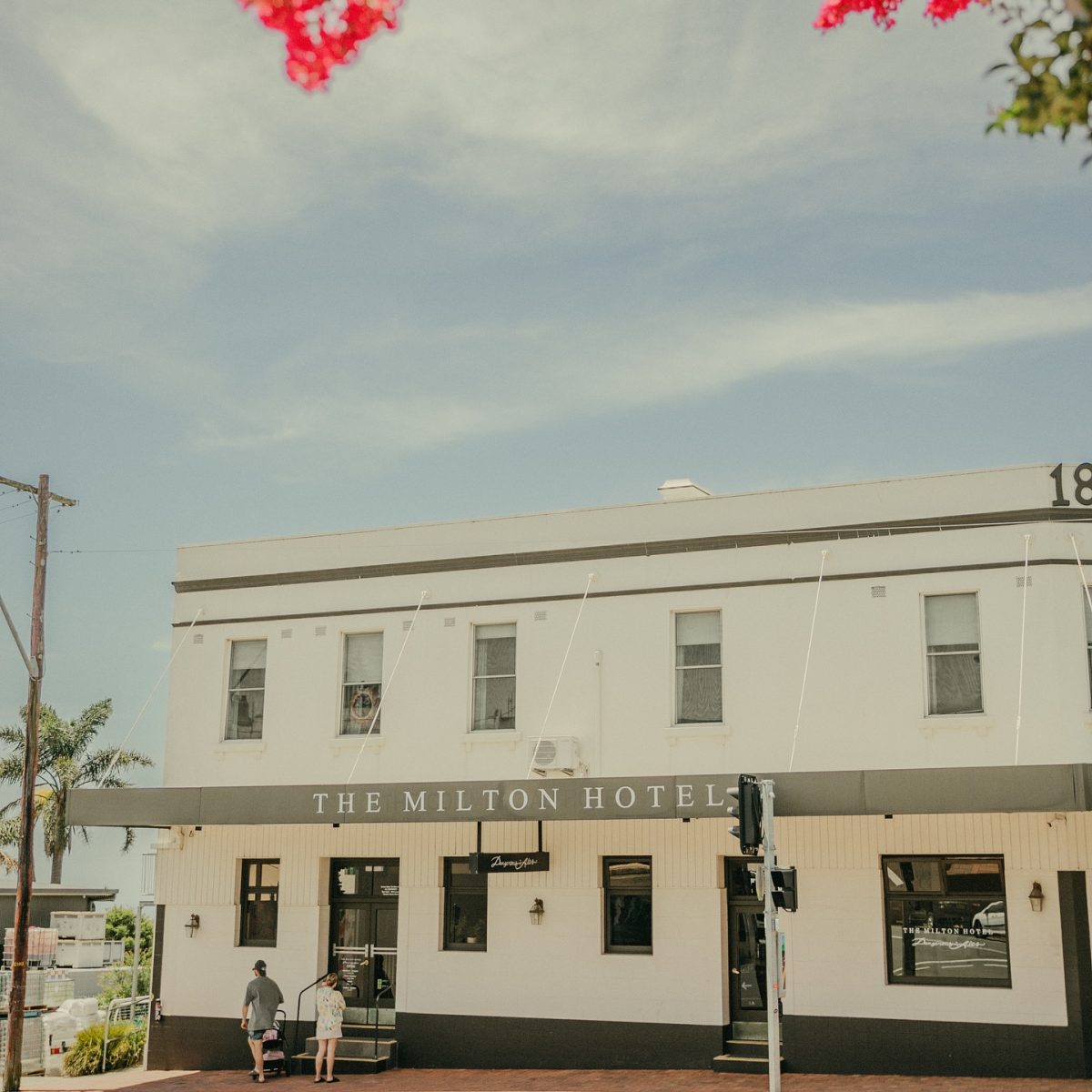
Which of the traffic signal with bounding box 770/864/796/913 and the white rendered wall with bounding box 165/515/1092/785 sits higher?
the white rendered wall with bounding box 165/515/1092/785

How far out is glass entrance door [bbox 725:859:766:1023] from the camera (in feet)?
64.3

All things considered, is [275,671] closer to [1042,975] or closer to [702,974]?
[702,974]

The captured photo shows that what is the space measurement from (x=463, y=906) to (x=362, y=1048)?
96.9 inches

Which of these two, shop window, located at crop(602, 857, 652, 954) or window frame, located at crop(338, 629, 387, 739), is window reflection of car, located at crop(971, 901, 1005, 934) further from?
window frame, located at crop(338, 629, 387, 739)

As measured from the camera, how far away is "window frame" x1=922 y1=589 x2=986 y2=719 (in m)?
18.9

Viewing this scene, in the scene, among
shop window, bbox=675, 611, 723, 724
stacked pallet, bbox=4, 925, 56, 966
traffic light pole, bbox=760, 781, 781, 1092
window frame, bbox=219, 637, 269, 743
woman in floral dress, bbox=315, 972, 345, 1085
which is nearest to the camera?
traffic light pole, bbox=760, 781, 781, 1092

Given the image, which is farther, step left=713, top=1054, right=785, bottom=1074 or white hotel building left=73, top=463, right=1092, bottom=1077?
step left=713, top=1054, right=785, bottom=1074

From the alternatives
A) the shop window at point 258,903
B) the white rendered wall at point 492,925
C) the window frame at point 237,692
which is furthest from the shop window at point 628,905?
the window frame at point 237,692

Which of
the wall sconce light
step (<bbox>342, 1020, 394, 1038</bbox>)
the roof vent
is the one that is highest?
the roof vent

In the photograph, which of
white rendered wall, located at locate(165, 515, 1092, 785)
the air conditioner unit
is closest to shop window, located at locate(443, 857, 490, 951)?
Answer: white rendered wall, located at locate(165, 515, 1092, 785)

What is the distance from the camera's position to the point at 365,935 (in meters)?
21.9

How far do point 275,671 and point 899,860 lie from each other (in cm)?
1014

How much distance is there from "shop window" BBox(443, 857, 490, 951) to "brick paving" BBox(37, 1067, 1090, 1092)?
1.81m

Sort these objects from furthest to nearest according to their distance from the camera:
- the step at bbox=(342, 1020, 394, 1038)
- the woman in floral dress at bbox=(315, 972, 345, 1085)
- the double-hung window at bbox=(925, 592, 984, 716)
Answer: the step at bbox=(342, 1020, 394, 1038)
the woman in floral dress at bbox=(315, 972, 345, 1085)
the double-hung window at bbox=(925, 592, 984, 716)
